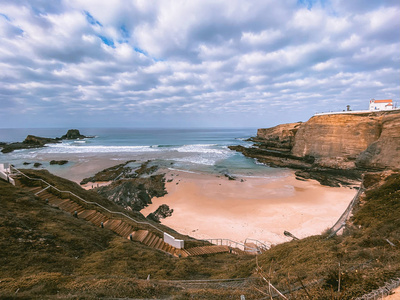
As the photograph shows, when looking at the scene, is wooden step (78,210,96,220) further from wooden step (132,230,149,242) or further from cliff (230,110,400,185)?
cliff (230,110,400,185)

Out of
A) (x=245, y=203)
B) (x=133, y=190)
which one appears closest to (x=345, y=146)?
(x=245, y=203)

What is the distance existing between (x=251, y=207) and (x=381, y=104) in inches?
1580

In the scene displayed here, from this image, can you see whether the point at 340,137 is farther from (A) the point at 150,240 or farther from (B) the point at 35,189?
(B) the point at 35,189

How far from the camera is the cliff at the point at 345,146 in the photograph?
90.8 ft

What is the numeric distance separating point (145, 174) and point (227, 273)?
86.0 feet

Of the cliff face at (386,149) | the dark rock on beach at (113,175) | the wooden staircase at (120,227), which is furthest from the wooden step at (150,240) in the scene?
the cliff face at (386,149)

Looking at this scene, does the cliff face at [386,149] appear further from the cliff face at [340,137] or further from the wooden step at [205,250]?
the wooden step at [205,250]

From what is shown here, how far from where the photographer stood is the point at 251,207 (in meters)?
18.7

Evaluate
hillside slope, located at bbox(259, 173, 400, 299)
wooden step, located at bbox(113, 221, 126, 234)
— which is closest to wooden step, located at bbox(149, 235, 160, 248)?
wooden step, located at bbox(113, 221, 126, 234)

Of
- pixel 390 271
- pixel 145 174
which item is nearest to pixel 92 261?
pixel 390 271

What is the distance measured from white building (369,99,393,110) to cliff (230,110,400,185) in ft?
14.7

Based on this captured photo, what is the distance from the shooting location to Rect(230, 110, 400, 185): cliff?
90.8 ft

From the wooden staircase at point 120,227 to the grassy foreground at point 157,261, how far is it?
2.40 ft

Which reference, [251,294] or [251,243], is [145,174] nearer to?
[251,243]
